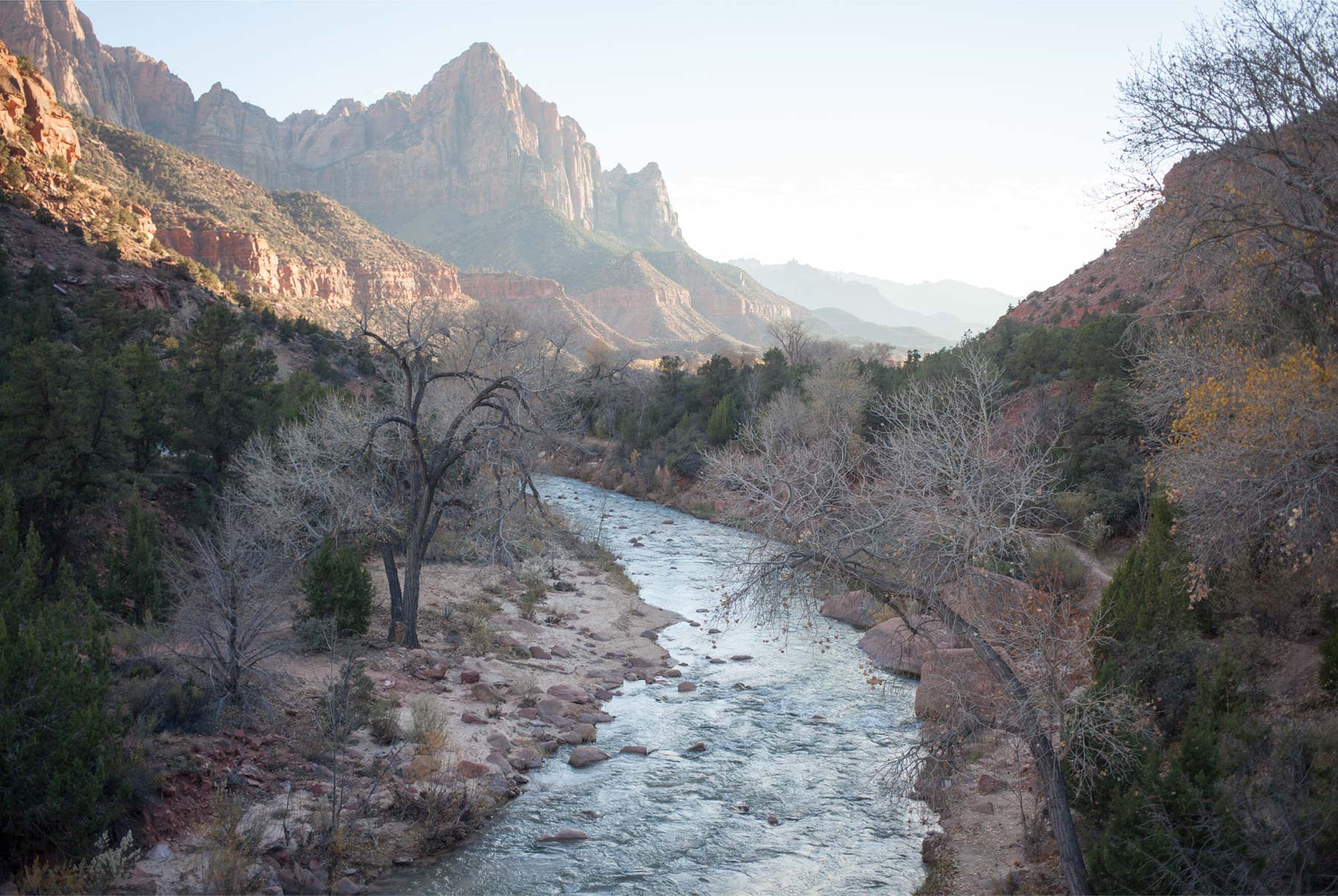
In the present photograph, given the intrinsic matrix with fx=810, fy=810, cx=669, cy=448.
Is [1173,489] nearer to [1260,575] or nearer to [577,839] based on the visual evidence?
[1260,575]

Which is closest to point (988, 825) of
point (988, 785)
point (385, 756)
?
point (988, 785)

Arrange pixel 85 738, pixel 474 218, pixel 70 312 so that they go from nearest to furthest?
1. pixel 85 738
2. pixel 70 312
3. pixel 474 218

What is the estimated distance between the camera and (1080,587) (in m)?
18.0

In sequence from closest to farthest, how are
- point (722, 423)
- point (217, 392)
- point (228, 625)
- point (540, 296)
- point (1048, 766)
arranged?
point (1048, 766), point (228, 625), point (217, 392), point (722, 423), point (540, 296)

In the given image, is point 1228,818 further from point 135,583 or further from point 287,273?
point 287,273

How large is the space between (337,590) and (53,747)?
730 centimetres

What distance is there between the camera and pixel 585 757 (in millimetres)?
12234

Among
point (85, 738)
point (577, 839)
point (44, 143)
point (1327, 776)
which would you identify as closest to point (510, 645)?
point (577, 839)

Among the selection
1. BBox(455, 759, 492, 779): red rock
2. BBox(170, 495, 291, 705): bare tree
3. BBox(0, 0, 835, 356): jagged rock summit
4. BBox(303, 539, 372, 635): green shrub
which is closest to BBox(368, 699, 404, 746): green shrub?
BBox(455, 759, 492, 779): red rock

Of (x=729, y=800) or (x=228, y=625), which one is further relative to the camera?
(x=729, y=800)

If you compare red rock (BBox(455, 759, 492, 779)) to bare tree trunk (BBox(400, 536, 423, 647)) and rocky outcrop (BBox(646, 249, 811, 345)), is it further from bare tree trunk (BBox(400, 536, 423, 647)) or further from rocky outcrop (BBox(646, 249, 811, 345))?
rocky outcrop (BBox(646, 249, 811, 345))

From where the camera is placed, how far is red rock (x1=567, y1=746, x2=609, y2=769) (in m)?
12.2

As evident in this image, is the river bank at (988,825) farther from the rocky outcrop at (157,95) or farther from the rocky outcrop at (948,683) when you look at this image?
the rocky outcrop at (157,95)

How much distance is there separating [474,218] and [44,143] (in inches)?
4897
